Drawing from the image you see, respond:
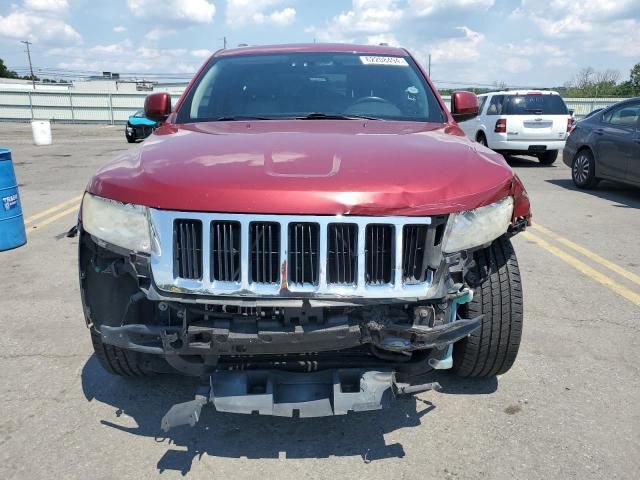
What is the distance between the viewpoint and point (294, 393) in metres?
2.30

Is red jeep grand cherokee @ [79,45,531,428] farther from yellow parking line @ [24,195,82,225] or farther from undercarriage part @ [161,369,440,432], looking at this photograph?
yellow parking line @ [24,195,82,225]

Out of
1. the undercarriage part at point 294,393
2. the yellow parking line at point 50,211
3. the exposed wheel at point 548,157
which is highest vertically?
the undercarriage part at point 294,393

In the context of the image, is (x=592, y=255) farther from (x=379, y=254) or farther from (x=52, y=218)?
(x=52, y=218)

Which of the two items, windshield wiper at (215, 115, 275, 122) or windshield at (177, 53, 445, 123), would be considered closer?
windshield wiper at (215, 115, 275, 122)

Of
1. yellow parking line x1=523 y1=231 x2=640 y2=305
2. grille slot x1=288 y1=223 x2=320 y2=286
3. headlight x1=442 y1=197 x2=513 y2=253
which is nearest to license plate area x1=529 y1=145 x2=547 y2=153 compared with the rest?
yellow parking line x1=523 y1=231 x2=640 y2=305

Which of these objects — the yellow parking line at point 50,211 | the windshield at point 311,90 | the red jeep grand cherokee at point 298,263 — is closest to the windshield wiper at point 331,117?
the windshield at point 311,90

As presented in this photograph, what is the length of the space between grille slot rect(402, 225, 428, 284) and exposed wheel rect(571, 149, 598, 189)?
845 cm

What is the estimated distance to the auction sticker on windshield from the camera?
393cm

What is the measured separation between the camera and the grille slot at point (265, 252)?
2.11 m

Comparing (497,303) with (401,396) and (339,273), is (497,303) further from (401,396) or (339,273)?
(339,273)

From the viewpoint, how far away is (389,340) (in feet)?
7.20

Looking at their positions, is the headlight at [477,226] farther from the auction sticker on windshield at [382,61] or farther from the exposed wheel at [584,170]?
the exposed wheel at [584,170]

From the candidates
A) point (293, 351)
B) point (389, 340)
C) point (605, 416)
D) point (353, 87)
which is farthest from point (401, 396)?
point (353, 87)

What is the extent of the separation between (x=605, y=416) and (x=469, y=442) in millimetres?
763
